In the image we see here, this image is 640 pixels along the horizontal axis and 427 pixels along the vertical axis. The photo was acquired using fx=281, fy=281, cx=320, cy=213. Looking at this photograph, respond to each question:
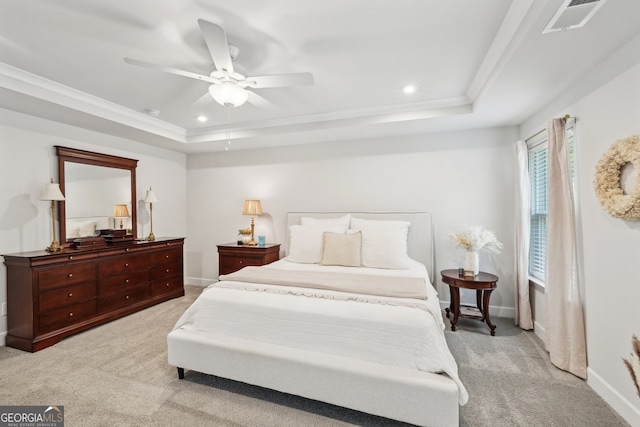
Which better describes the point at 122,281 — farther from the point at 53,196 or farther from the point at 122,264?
the point at 53,196

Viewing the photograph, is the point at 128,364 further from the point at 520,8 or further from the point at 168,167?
the point at 520,8

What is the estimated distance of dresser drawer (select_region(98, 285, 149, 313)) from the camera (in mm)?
3344

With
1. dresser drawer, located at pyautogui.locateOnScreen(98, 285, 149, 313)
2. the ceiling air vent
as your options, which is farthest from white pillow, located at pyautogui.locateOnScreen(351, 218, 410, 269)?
dresser drawer, located at pyautogui.locateOnScreen(98, 285, 149, 313)

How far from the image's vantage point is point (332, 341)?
6.16 ft

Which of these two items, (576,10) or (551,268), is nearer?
(576,10)

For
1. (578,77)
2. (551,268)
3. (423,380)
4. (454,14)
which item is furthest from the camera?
(551,268)

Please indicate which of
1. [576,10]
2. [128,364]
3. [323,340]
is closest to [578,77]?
[576,10]

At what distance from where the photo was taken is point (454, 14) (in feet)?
5.90

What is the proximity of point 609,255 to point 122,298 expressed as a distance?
487cm

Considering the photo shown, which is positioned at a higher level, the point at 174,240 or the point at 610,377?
the point at 174,240

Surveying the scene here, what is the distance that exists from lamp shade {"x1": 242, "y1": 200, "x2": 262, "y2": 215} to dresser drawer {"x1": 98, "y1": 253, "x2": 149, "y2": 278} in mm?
1482

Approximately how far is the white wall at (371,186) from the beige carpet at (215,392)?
1408 millimetres

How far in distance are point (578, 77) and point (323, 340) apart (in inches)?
111

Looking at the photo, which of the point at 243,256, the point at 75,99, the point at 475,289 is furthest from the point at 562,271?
the point at 75,99
